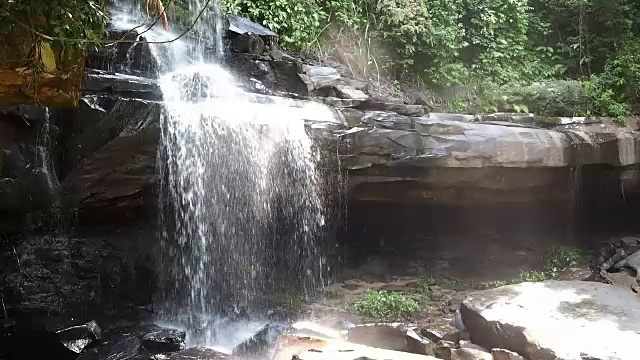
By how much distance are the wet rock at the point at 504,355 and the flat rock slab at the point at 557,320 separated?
0.24 metres

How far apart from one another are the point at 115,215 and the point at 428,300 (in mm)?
5235

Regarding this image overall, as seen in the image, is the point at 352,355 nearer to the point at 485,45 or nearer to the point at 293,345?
the point at 293,345

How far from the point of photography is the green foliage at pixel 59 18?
3.57 metres

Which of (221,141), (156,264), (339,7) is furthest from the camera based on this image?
(339,7)

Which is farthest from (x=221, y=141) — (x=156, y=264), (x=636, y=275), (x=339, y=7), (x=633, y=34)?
(x=633, y=34)

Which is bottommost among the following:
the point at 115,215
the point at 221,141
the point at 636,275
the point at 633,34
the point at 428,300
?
the point at 428,300

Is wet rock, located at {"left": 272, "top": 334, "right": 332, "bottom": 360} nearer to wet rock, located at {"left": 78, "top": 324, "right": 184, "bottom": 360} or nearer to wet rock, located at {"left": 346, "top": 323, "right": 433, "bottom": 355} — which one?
wet rock, located at {"left": 346, "top": 323, "right": 433, "bottom": 355}

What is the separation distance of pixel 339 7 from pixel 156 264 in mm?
6717

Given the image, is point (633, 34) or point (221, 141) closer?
point (221, 141)

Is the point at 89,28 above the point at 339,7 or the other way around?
the other way around

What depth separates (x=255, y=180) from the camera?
26.9 ft

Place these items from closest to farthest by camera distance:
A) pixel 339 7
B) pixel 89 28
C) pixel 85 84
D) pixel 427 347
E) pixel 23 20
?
1. pixel 23 20
2. pixel 89 28
3. pixel 427 347
4. pixel 85 84
5. pixel 339 7

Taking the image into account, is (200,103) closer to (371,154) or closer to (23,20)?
(371,154)

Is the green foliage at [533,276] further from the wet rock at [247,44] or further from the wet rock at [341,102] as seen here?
the wet rock at [247,44]
